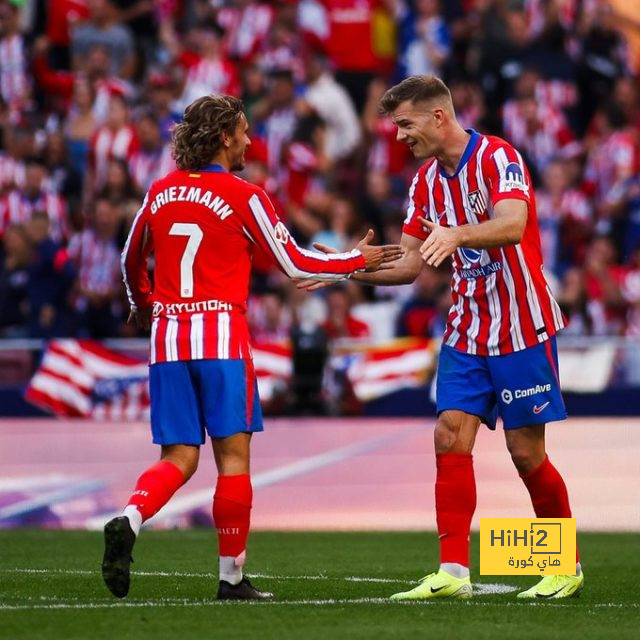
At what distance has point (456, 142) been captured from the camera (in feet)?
23.5

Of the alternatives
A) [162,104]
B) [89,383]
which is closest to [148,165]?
[162,104]

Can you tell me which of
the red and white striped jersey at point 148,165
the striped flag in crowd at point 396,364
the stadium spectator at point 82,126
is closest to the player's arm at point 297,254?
the striped flag in crowd at point 396,364

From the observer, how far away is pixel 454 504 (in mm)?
7012

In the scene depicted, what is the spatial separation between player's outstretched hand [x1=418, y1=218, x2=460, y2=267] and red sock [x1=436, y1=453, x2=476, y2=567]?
1.03 metres

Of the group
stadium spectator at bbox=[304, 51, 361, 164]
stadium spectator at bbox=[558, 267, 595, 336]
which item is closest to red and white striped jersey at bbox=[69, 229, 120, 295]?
stadium spectator at bbox=[304, 51, 361, 164]

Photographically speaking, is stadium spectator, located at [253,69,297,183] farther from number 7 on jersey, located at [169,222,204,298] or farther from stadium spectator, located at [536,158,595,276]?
number 7 on jersey, located at [169,222,204,298]

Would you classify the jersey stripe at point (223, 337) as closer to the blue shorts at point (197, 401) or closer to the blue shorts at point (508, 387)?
the blue shorts at point (197, 401)

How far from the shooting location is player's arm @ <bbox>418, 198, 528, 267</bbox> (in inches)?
255

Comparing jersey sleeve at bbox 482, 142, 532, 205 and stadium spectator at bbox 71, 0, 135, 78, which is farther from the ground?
stadium spectator at bbox 71, 0, 135, 78

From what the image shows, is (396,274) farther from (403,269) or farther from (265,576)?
(265,576)

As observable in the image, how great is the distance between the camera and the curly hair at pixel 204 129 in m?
6.80

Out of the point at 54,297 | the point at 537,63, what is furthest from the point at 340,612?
the point at 537,63

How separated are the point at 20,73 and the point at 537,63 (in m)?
5.82

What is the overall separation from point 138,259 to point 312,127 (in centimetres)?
1068
